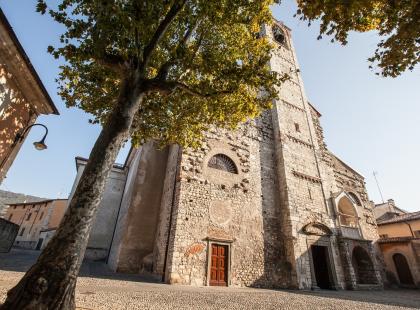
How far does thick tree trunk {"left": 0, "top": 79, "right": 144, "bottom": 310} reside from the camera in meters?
3.10

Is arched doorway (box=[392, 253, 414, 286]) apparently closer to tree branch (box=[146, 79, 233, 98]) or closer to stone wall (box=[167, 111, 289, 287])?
stone wall (box=[167, 111, 289, 287])

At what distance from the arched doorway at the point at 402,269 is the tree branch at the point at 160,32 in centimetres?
2114

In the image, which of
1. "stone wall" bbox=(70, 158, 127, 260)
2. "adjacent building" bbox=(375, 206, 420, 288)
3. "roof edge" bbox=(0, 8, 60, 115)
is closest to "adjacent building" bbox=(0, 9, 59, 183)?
"roof edge" bbox=(0, 8, 60, 115)

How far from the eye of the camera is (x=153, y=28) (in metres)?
6.88

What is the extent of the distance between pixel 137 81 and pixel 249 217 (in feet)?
29.1

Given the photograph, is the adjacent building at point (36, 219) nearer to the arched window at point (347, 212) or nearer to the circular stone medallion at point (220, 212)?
the circular stone medallion at point (220, 212)

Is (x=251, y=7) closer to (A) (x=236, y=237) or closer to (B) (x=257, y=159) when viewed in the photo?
(B) (x=257, y=159)

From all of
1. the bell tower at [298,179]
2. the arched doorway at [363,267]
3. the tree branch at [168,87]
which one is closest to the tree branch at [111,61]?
the tree branch at [168,87]

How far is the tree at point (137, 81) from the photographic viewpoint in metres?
3.54

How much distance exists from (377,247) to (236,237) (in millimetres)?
11724

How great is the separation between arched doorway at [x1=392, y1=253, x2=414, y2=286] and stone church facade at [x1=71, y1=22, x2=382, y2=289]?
2.74 metres

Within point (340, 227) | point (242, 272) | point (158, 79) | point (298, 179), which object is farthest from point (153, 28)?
point (340, 227)

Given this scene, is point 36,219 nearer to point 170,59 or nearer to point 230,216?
point 230,216

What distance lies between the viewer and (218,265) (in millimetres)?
Answer: 10117
